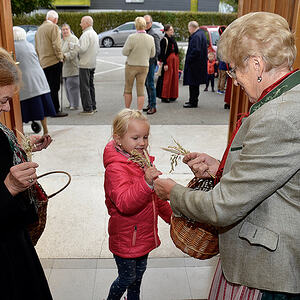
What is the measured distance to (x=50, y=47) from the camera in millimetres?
7574

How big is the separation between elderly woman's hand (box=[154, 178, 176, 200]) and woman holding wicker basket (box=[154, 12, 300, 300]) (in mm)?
95

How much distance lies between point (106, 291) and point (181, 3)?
120 ft

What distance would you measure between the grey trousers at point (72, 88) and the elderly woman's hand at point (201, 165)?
6713mm

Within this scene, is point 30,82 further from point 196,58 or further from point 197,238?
point 197,238

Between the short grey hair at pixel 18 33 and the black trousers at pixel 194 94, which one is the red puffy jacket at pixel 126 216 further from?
the black trousers at pixel 194 94

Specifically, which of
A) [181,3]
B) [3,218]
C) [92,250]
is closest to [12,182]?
[3,218]

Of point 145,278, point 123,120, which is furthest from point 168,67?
point 123,120

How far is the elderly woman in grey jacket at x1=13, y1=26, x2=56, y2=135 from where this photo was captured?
6.04 metres

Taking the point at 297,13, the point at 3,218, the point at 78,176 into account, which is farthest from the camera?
the point at 78,176

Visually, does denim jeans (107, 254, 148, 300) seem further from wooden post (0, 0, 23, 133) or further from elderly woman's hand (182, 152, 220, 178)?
wooden post (0, 0, 23, 133)

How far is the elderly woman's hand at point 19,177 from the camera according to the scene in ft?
5.49

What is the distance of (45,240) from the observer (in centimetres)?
371

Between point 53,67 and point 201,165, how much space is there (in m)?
6.32

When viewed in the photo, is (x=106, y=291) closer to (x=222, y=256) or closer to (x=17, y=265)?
(x=17, y=265)
